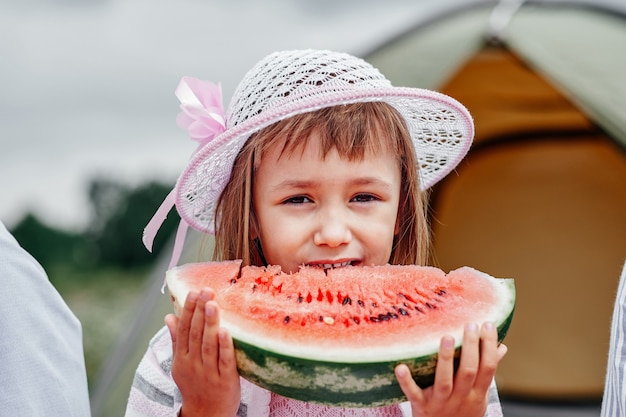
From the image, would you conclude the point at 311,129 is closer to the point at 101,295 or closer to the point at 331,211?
the point at 331,211

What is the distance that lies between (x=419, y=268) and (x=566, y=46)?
1.81 meters

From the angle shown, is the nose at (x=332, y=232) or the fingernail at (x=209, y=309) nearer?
the fingernail at (x=209, y=309)

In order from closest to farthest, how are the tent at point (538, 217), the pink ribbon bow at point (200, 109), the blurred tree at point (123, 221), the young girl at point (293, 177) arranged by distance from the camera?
the young girl at point (293, 177)
the pink ribbon bow at point (200, 109)
the tent at point (538, 217)
the blurred tree at point (123, 221)

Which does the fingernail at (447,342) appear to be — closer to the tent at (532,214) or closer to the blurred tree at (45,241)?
the tent at (532,214)

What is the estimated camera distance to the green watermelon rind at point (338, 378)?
123 cm

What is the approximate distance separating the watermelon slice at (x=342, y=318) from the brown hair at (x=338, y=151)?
0.60 feet

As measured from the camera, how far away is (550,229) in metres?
4.23

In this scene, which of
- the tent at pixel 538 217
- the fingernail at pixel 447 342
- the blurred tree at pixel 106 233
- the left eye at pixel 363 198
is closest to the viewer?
the fingernail at pixel 447 342

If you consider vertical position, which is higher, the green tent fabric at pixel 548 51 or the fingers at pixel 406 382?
the green tent fabric at pixel 548 51

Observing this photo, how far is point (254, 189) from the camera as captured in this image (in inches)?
65.2

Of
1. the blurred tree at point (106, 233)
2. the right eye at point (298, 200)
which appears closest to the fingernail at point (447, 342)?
the right eye at point (298, 200)

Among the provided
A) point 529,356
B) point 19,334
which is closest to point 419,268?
point 19,334

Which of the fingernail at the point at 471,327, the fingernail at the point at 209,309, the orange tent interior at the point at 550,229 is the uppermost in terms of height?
the fingernail at the point at 209,309

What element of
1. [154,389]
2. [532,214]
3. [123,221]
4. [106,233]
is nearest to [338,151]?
[154,389]
